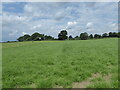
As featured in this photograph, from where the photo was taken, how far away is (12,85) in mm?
3869

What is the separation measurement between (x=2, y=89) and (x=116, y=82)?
12.6 feet

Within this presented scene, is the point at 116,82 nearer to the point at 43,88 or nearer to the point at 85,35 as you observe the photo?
the point at 43,88

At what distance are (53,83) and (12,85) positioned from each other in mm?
1474

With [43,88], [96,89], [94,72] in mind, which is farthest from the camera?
[94,72]

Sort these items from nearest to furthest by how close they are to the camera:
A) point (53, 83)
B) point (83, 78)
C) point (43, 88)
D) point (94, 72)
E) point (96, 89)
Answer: point (96, 89) → point (43, 88) → point (53, 83) → point (83, 78) → point (94, 72)

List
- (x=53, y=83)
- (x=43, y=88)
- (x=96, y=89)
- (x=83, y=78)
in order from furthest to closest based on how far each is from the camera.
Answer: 1. (x=83, y=78)
2. (x=53, y=83)
3. (x=43, y=88)
4. (x=96, y=89)

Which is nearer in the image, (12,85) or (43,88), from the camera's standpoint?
(43,88)

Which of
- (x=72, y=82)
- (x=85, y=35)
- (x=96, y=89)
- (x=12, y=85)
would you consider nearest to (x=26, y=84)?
(x=12, y=85)

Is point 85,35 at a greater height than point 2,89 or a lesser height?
greater

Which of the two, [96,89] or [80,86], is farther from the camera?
[80,86]

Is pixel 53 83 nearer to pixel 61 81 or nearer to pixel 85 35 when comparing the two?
pixel 61 81

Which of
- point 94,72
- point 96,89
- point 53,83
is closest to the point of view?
point 96,89

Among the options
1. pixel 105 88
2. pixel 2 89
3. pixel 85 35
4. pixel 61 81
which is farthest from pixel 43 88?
pixel 85 35

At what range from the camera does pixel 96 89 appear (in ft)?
10.9
